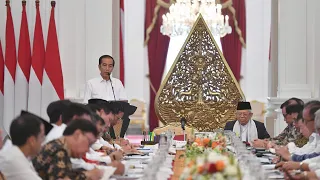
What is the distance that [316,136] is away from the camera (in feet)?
17.4

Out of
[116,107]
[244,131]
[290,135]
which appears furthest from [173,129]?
[290,135]

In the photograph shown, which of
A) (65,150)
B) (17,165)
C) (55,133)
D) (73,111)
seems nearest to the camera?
(17,165)

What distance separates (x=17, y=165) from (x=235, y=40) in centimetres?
1030

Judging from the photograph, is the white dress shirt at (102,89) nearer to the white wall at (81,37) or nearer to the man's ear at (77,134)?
the white wall at (81,37)

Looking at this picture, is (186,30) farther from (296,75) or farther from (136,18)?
(296,75)

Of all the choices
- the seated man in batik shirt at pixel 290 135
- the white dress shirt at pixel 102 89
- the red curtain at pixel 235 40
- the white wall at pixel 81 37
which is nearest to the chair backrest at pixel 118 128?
the white dress shirt at pixel 102 89

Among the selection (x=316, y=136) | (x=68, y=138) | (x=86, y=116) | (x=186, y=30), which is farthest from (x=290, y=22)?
(x=68, y=138)

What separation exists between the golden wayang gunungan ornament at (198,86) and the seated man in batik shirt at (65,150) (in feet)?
16.2

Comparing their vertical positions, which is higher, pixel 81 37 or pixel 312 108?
pixel 81 37

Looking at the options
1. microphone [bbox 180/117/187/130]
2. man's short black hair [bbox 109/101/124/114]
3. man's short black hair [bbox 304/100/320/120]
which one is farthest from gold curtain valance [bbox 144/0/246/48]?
man's short black hair [bbox 304/100/320/120]

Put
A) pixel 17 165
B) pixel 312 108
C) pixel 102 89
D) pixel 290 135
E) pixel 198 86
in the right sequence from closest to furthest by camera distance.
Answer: pixel 17 165
pixel 312 108
pixel 290 135
pixel 102 89
pixel 198 86

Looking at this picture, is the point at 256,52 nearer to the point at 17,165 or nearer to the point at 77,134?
the point at 77,134

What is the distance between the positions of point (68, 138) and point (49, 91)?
4.34 m

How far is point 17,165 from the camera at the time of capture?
340 centimetres
